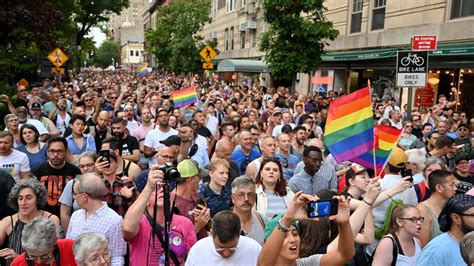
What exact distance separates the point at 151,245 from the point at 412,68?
762 centimetres

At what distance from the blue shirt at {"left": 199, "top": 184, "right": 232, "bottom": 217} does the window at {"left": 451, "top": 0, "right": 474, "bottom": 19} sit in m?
13.6

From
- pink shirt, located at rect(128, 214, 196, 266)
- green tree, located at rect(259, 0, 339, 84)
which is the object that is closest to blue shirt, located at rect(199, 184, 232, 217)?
pink shirt, located at rect(128, 214, 196, 266)

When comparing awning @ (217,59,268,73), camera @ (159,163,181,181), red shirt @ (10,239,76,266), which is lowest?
red shirt @ (10,239,76,266)

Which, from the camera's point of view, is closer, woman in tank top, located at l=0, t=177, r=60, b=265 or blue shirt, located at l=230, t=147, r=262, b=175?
woman in tank top, located at l=0, t=177, r=60, b=265

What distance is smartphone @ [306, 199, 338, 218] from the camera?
2.94 meters

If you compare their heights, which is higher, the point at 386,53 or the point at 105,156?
the point at 386,53

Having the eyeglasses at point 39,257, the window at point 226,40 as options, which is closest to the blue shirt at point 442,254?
the eyeglasses at point 39,257

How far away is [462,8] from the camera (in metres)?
15.8

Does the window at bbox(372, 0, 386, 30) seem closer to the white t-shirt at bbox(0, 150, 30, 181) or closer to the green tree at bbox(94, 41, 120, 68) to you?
the white t-shirt at bbox(0, 150, 30, 181)

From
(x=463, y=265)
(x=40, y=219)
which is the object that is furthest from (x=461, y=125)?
(x=40, y=219)

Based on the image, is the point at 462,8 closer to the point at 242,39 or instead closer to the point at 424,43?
the point at 424,43

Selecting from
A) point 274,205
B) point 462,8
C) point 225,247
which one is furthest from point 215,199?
point 462,8

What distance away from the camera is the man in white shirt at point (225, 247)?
329cm

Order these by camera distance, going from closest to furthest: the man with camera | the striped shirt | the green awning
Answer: the man with camera
the striped shirt
the green awning
